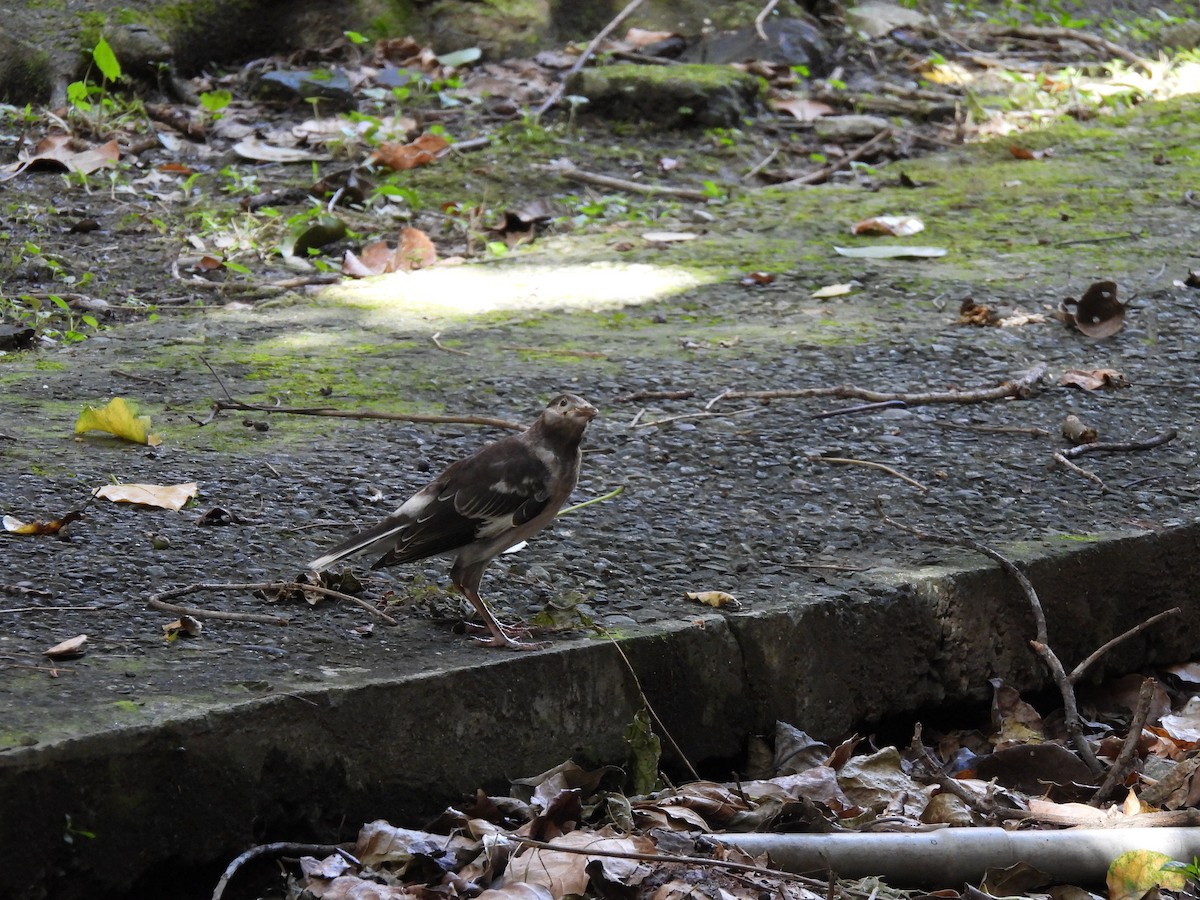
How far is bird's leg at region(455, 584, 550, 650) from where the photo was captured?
252cm

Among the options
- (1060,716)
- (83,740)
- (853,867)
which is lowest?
(1060,716)

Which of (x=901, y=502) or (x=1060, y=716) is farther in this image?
(x=901, y=502)

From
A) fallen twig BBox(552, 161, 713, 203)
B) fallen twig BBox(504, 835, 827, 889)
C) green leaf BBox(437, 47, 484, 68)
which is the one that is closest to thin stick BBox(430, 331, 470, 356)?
fallen twig BBox(552, 161, 713, 203)

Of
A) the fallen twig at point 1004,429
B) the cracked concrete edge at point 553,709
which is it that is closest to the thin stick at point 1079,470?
the fallen twig at point 1004,429

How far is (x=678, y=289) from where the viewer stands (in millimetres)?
5129

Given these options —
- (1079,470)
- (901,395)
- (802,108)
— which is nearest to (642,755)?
(1079,470)

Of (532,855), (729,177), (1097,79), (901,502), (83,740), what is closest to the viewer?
(83,740)

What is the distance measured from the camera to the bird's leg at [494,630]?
252 cm

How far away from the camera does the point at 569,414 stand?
285 centimetres

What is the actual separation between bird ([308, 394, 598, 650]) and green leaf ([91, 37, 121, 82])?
14.8 ft

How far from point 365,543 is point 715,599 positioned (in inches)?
27.2

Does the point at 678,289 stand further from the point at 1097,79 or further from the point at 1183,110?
the point at 1097,79

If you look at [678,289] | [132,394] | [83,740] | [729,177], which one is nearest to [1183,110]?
[729,177]

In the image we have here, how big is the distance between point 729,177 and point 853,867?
5073 mm
